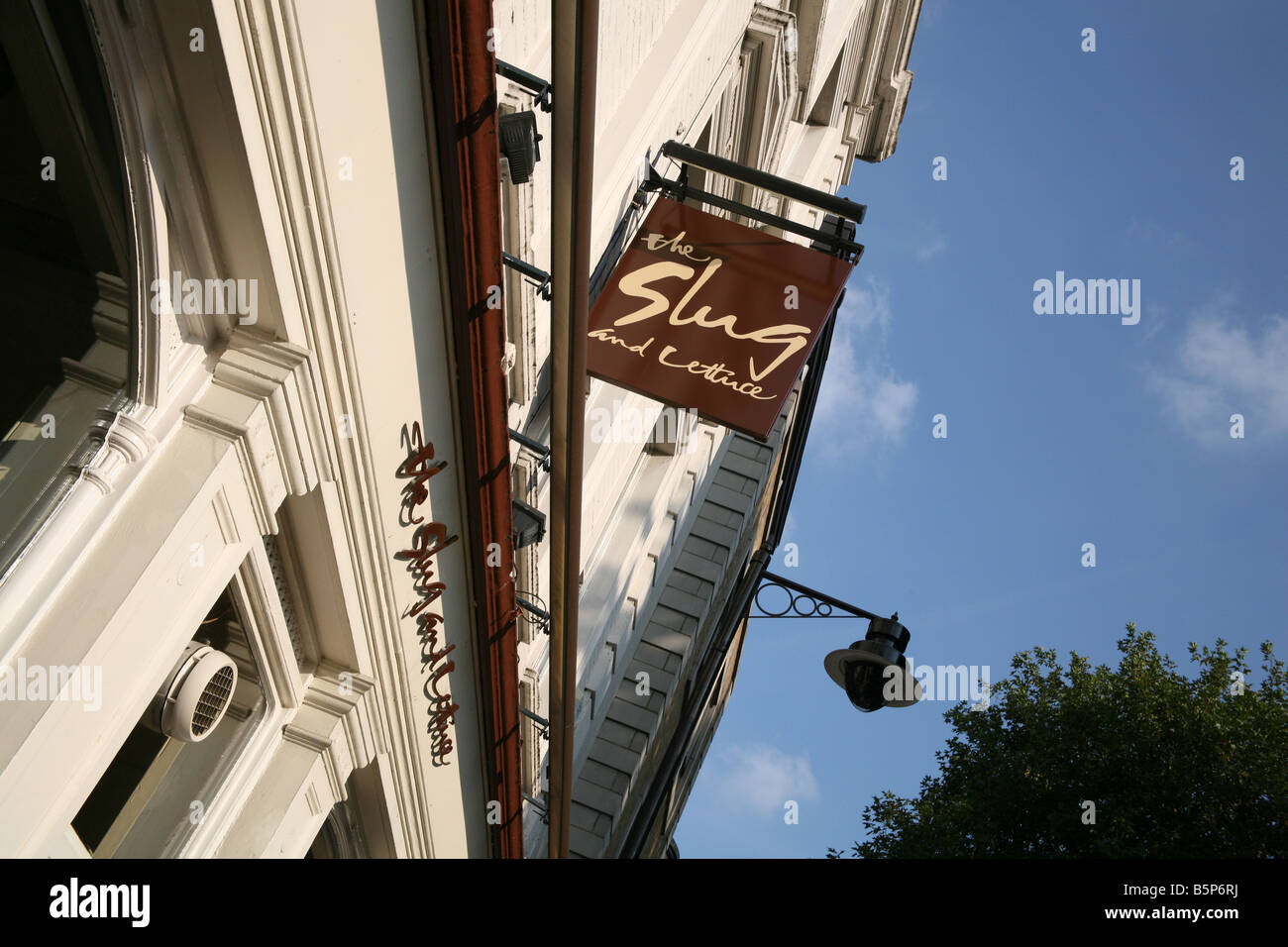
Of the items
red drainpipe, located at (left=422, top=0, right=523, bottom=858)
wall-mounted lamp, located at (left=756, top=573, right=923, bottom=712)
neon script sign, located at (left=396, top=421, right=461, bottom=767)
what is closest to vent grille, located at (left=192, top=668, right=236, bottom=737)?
→ neon script sign, located at (left=396, top=421, right=461, bottom=767)

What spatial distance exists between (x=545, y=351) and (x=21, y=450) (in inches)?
203

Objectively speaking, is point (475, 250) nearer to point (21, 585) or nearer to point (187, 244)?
point (187, 244)

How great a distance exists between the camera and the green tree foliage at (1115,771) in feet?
46.6

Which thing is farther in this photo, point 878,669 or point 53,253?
point 878,669

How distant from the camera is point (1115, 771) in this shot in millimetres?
15461

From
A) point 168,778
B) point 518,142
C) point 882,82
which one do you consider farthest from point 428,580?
point 882,82

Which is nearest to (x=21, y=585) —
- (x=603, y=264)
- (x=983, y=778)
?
(x=603, y=264)

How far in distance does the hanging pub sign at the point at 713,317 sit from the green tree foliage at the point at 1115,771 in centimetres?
1034

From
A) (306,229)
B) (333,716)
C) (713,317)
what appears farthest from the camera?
(713,317)

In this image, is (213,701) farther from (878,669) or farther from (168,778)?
(878,669)

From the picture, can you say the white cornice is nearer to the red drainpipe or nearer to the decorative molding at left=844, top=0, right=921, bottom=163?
the red drainpipe

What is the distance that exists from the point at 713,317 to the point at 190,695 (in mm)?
3932
